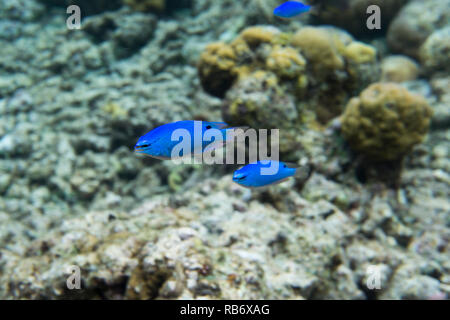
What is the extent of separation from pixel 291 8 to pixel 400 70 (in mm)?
5143

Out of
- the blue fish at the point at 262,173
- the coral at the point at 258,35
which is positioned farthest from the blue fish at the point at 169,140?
the coral at the point at 258,35

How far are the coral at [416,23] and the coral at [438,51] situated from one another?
80 centimetres

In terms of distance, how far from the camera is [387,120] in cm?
416

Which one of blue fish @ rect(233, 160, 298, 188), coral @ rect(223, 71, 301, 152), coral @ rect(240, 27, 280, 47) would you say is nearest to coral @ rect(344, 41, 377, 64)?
coral @ rect(240, 27, 280, 47)

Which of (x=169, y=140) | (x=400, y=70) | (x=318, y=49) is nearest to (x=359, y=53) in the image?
(x=318, y=49)

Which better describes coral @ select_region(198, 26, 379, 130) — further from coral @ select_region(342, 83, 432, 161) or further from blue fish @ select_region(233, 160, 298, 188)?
blue fish @ select_region(233, 160, 298, 188)

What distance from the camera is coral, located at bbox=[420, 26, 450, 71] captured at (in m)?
6.12

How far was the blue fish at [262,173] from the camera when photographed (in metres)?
1.98

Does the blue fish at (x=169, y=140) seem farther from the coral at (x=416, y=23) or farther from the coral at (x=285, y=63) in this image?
the coral at (x=416, y=23)

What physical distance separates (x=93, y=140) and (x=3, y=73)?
4748 millimetres

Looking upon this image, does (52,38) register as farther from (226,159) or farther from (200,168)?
(226,159)

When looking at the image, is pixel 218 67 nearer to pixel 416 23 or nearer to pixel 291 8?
pixel 291 8

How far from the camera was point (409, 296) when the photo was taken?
3701mm
